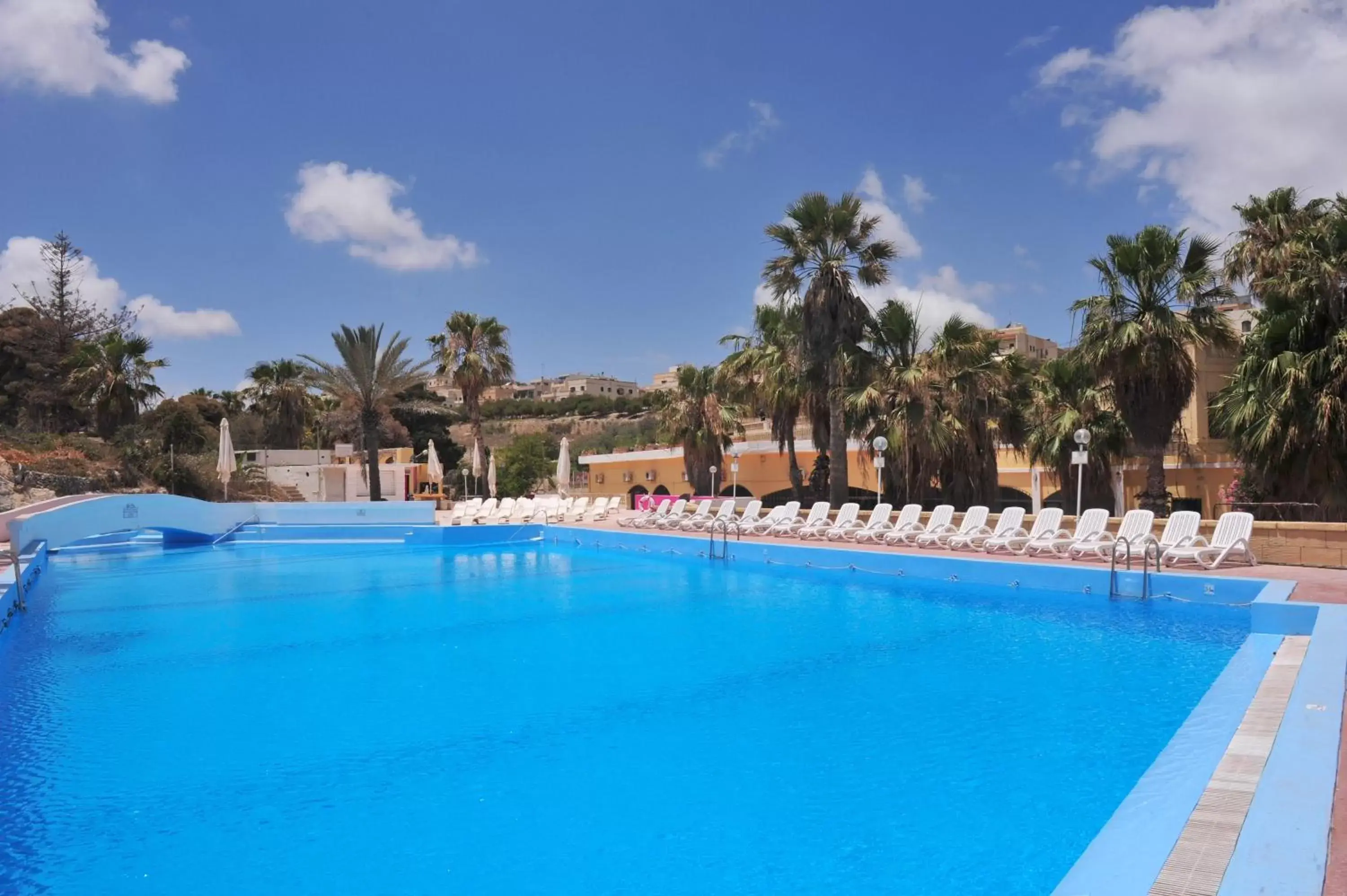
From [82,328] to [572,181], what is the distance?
26945 mm

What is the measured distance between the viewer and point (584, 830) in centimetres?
440

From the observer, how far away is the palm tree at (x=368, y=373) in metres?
27.4

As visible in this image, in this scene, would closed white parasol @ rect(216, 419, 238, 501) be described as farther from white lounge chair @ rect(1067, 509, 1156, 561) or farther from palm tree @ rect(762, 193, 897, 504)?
white lounge chair @ rect(1067, 509, 1156, 561)

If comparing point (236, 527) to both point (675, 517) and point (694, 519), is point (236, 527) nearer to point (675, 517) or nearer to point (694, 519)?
point (675, 517)

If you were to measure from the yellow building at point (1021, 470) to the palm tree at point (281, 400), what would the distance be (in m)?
15.6

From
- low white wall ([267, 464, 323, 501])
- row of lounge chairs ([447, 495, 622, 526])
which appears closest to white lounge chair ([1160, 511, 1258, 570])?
row of lounge chairs ([447, 495, 622, 526])

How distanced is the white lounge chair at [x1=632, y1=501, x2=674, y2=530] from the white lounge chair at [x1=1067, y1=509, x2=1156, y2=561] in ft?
35.5

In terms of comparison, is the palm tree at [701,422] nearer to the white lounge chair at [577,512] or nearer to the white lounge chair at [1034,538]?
the white lounge chair at [577,512]

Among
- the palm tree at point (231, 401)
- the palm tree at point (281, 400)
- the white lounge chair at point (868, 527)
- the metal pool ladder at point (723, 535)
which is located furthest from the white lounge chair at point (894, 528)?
the palm tree at point (231, 401)

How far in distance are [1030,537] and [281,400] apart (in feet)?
128

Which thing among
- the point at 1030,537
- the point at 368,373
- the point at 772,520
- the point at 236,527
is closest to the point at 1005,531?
the point at 1030,537

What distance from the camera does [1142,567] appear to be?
37.6ft

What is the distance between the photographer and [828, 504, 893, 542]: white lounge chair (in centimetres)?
1638

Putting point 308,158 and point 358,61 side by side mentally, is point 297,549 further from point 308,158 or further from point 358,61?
point 358,61
